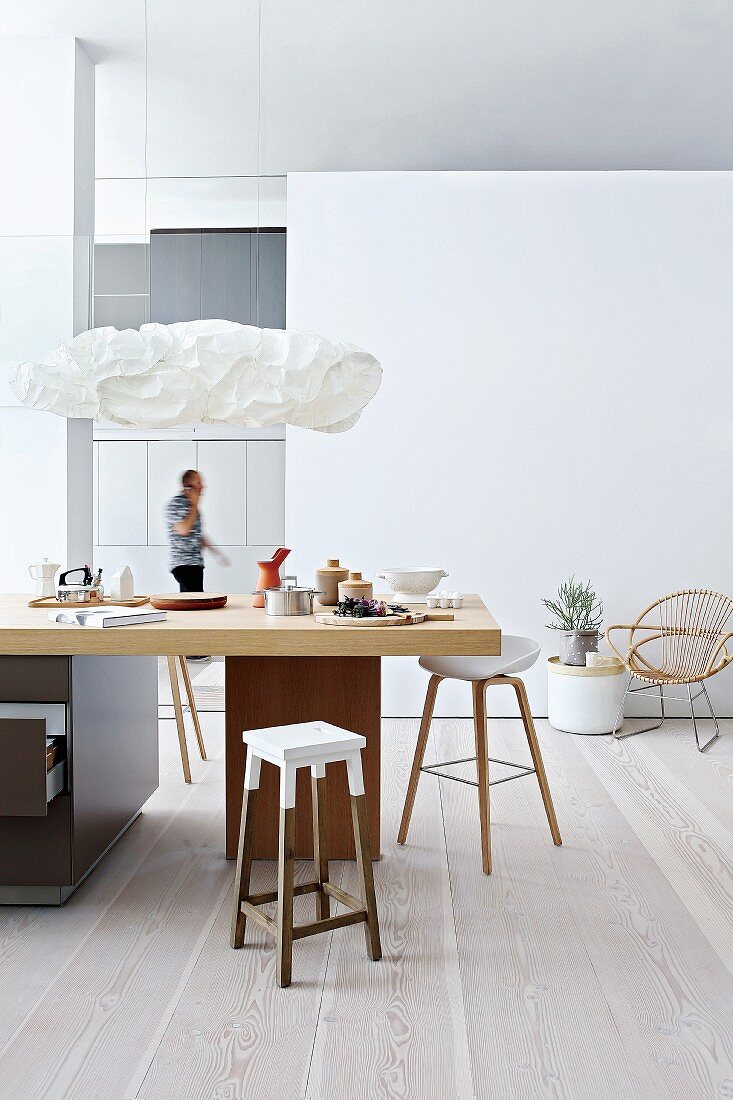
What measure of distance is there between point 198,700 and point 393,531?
1728mm

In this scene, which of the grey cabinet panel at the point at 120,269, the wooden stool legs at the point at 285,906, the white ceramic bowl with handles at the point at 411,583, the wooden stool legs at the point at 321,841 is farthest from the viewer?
the grey cabinet panel at the point at 120,269

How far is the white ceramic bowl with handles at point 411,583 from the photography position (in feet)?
11.1

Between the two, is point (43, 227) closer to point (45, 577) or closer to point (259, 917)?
point (45, 577)

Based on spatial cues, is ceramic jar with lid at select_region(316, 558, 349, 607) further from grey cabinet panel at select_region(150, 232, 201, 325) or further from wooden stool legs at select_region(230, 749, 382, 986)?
grey cabinet panel at select_region(150, 232, 201, 325)

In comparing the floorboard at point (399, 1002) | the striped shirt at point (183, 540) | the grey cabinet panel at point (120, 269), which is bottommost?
the floorboard at point (399, 1002)

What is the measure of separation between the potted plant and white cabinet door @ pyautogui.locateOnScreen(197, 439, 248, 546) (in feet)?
9.70

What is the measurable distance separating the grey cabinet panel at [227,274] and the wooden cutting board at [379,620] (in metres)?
4.89

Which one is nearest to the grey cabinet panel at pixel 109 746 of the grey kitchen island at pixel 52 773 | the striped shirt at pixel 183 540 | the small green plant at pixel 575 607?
the grey kitchen island at pixel 52 773

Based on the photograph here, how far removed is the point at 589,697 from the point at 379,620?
8.51 ft

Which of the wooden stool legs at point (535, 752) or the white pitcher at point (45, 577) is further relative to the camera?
the white pitcher at point (45, 577)

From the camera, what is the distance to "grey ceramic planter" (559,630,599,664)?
5.14 m

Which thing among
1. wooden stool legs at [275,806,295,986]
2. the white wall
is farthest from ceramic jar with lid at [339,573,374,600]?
the white wall

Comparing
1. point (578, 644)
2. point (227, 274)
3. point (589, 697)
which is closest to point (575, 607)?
point (578, 644)

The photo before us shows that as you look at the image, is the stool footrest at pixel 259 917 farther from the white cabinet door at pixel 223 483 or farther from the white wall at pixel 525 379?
the white cabinet door at pixel 223 483
